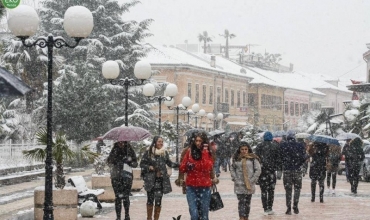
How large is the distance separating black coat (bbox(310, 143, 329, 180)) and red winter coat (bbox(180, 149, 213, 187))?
24.1 feet

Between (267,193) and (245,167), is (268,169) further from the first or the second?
(245,167)

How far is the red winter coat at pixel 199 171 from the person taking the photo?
11258mm

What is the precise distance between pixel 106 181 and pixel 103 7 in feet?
104

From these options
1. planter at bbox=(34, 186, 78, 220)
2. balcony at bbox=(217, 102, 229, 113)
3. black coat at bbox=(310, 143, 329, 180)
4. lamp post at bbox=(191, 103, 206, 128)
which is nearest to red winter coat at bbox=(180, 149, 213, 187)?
planter at bbox=(34, 186, 78, 220)

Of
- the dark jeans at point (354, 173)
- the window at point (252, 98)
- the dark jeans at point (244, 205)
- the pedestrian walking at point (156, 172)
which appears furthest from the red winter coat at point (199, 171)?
the window at point (252, 98)

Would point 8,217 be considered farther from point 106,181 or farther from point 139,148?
point 139,148

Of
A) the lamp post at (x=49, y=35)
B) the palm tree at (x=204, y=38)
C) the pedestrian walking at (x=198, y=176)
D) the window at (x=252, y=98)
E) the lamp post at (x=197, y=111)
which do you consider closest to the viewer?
the pedestrian walking at (x=198, y=176)

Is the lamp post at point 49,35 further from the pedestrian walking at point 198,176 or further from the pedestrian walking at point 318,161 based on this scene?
the pedestrian walking at point 318,161

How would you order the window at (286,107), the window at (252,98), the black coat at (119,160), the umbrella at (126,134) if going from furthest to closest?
the window at (286,107) → the window at (252,98) → the umbrella at (126,134) → the black coat at (119,160)

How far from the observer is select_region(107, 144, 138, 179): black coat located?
1377 cm

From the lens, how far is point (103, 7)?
48562mm

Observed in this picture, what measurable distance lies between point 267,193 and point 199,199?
4.81 meters

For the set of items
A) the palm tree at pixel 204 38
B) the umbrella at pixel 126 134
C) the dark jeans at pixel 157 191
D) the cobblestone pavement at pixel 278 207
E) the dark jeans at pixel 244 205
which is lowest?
the cobblestone pavement at pixel 278 207

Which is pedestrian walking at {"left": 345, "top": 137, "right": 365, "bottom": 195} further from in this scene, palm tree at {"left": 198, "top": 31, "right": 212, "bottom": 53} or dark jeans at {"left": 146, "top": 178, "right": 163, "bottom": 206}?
palm tree at {"left": 198, "top": 31, "right": 212, "bottom": 53}
